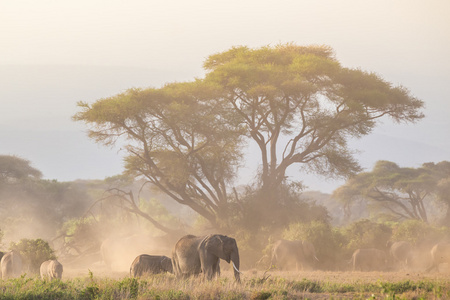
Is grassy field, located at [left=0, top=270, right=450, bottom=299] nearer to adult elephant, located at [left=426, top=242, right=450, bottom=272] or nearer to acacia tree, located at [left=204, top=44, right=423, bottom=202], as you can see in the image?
adult elephant, located at [left=426, top=242, right=450, bottom=272]

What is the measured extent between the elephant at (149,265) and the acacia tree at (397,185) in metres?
27.7

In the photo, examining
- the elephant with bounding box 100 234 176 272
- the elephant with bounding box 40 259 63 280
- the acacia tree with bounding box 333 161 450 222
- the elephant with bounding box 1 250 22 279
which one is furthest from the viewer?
the acacia tree with bounding box 333 161 450 222

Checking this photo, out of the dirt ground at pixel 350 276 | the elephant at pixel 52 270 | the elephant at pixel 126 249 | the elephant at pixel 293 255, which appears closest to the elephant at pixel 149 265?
the dirt ground at pixel 350 276

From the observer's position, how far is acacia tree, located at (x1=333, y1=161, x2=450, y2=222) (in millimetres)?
43500

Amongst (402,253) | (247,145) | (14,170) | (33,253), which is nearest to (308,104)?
(247,145)

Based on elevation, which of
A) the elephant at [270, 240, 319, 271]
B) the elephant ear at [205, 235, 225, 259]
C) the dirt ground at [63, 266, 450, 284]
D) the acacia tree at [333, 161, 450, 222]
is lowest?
the dirt ground at [63, 266, 450, 284]

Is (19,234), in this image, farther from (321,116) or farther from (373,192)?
(373,192)

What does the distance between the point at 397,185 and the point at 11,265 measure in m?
32.3

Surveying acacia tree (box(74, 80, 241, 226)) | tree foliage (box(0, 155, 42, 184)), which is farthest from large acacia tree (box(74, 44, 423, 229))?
tree foliage (box(0, 155, 42, 184))

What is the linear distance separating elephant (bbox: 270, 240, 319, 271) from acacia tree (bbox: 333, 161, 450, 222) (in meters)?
17.7

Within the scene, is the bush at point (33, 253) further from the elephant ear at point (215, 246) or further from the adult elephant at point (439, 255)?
the adult elephant at point (439, 255)

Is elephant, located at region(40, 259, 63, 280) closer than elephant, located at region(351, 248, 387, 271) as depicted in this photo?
Yes

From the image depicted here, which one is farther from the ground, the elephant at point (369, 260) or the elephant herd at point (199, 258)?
the elephant herd at point (199, 258)

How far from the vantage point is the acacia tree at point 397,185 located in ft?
143
